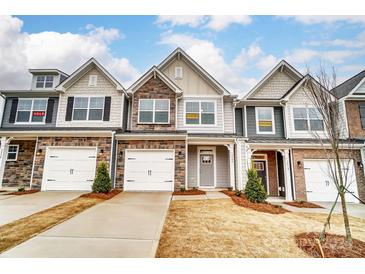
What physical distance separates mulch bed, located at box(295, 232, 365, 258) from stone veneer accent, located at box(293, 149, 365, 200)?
5986 millimetres

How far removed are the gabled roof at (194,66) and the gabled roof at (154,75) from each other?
1.02m

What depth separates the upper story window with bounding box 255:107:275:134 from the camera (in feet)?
39.5

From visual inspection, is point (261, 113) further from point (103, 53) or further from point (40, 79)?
point (40, 79)

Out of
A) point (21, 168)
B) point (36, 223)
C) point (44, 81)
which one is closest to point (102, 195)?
point (36, 223)

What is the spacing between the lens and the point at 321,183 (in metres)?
10.3

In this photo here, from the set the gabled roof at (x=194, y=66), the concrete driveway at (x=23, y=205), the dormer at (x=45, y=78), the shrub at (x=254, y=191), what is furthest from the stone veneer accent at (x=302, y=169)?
the dormer at (x=45, y=78)

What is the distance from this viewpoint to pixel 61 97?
458 inches

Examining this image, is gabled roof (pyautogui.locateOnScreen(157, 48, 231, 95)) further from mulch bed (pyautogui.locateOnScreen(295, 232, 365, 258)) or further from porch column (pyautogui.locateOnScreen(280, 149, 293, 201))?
mulch bed (pyautogui.locateOnScreen(295, 232, 365, 258))

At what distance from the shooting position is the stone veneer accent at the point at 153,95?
11.4 metres

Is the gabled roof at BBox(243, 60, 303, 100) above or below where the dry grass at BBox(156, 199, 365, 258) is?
above

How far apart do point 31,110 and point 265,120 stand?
14.8m

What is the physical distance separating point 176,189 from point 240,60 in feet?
35.5

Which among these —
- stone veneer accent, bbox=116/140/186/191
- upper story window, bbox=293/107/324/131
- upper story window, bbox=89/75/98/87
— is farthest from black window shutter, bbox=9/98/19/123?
upper story window, bbox=293/107/324/131
